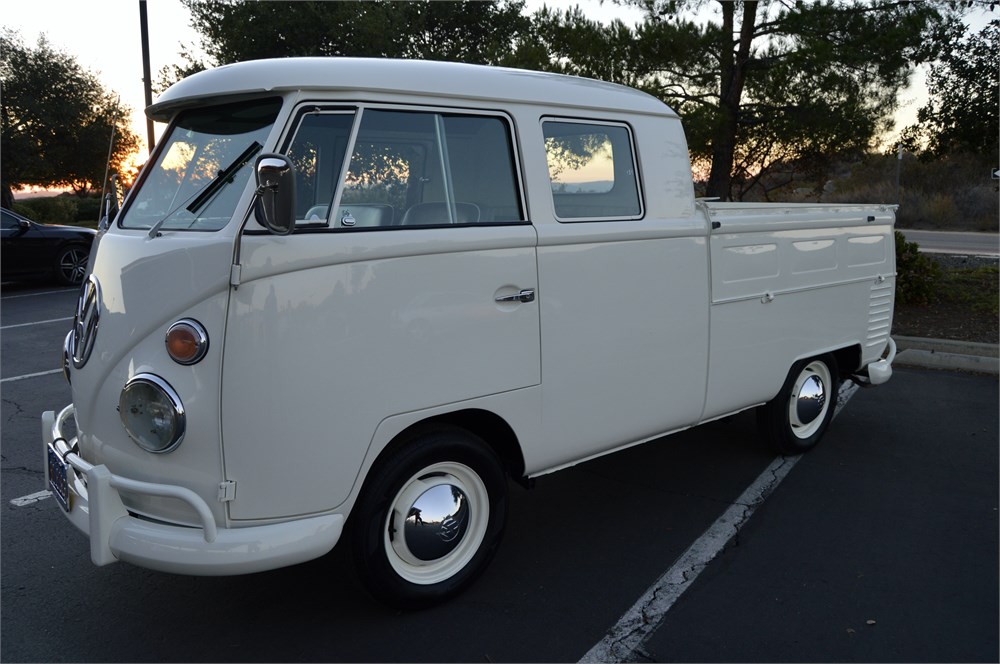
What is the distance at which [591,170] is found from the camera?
153 inches

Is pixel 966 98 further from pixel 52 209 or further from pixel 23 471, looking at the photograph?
pixel 52 209

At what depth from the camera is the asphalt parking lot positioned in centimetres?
319

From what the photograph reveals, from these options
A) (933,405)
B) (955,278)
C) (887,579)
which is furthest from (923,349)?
(887,579)

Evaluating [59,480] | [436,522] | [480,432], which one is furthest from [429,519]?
[59,480]

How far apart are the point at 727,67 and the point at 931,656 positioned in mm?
8655

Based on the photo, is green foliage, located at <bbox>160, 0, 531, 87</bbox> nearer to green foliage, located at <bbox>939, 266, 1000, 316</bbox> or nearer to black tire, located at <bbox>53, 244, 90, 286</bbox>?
black tire, located at <bbox>53, 244, 90, 286</bbox>

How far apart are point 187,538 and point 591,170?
7.99ft

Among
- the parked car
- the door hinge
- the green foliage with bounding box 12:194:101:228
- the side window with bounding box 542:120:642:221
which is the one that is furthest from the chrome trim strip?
the green foliage with bounding box 12:194:101:228

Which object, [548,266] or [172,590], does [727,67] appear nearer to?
[548,266]

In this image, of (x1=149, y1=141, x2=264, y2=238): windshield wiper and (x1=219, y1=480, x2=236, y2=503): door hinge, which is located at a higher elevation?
(x1=149, y1=141, x2=264, y2=238): windshield wiper

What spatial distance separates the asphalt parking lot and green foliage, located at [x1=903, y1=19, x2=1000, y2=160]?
6.12 metres

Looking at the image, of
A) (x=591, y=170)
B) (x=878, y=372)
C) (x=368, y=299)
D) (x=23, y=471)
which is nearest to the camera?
(x=368, y=299)

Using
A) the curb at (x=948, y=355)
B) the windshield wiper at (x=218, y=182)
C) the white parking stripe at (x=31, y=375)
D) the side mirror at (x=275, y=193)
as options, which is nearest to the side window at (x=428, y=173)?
the side mirror at (x=275, y=193)

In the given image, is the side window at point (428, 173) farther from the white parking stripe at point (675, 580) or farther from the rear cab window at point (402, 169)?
the white parking stripe at point (675, 580)
